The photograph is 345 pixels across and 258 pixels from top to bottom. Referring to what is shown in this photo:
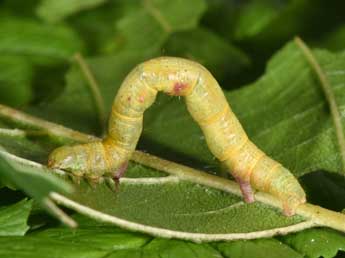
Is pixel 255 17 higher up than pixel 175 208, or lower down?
higher up

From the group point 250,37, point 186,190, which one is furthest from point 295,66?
point 186,190

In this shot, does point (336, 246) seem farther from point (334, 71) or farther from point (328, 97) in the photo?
point (334, 71)

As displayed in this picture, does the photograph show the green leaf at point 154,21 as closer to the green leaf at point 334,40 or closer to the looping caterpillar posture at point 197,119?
the green leaf at point 334,40

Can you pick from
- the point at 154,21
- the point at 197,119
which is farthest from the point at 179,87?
the point at 154,21

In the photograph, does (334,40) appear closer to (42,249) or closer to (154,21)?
(154,21)

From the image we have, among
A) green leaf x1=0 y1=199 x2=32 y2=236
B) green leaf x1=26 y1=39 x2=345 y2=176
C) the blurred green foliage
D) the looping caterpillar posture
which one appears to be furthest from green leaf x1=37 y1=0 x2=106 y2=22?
green leaf x1=0 y1=199 x2=32 y2=236
